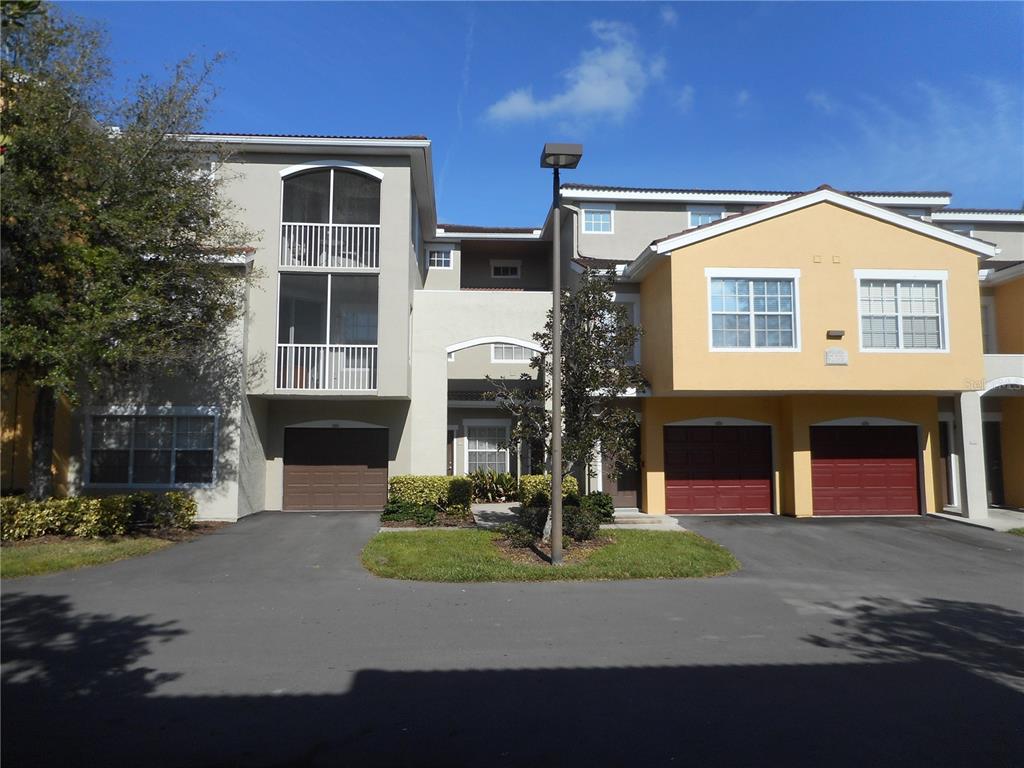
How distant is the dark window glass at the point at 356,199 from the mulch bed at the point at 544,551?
8.97 m

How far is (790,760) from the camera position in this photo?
14.1 feet

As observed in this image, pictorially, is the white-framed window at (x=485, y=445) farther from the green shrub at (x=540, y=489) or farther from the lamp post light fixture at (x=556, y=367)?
the lamp post light fixture at (x=556, y=367)

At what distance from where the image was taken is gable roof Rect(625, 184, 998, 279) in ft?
47.7

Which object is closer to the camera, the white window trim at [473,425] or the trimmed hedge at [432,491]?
the trimmed hedge at [432,491]

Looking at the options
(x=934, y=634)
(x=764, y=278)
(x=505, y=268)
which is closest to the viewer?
(x=934, y=634)

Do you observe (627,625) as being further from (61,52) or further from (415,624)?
(61,52)

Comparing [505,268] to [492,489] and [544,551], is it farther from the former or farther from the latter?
[544,551]

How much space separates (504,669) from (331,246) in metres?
12.3

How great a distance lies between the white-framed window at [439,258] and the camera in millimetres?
23234

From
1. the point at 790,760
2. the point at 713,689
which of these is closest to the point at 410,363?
the point at 713,689

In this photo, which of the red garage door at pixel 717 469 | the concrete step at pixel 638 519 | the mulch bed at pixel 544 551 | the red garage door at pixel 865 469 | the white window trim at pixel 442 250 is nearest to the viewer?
the mulch bed at pixel 544 551

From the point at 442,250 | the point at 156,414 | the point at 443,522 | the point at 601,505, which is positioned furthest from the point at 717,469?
the point at 156,414

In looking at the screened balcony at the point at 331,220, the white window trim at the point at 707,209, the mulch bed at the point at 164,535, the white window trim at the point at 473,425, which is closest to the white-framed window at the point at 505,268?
the white window trim at the point at 707,209

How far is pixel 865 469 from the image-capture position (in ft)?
54.3
